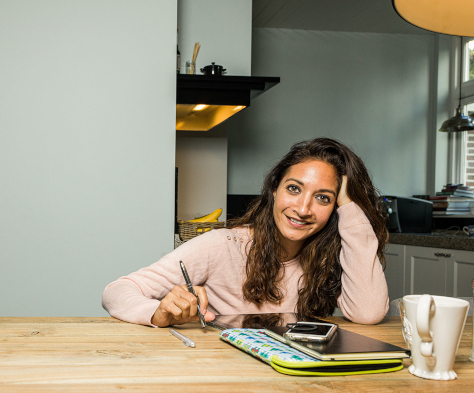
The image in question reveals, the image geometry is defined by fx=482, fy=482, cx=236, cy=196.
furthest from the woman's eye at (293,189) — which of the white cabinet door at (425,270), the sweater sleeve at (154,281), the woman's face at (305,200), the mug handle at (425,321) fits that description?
the white cabinet door at (425,270)

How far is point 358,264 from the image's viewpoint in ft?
4.63

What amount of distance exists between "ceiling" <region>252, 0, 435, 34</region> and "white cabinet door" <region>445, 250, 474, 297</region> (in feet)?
7.61

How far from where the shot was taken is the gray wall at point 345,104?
15.7 feet

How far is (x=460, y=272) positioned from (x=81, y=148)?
96.7 inches

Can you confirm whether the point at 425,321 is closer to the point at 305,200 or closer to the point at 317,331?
the point at 317,331

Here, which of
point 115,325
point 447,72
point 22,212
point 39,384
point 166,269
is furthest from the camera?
point 447,72

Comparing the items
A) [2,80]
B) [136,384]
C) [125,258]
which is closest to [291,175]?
[136,384]

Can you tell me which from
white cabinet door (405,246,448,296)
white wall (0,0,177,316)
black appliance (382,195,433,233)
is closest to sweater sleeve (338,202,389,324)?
white wall (0,0,177,316)

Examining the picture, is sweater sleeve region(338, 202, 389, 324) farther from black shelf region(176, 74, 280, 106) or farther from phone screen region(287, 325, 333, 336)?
black shelf region(176, 74, 280, 106)

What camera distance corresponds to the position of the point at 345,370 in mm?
730

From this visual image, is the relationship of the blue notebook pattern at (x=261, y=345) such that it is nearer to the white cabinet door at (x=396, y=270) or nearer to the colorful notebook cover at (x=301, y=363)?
the colorful notebook cover at (x=301, y=363)

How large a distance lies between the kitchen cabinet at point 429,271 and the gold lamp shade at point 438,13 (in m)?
2.27

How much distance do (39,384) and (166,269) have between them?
68cm

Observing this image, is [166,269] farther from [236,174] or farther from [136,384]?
[236,174]
